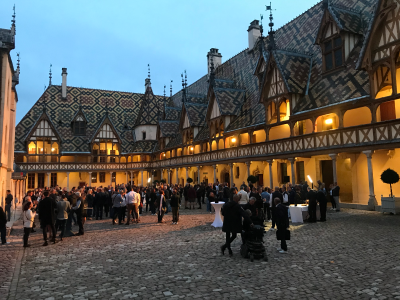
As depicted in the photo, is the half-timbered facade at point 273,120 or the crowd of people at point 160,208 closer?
the crowd of people at point 160,208

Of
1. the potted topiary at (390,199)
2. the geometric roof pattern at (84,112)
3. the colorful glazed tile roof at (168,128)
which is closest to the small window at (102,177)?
the geometric roof pattern at (84,112)

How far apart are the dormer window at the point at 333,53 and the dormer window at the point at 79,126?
35783mm

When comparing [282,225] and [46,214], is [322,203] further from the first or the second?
[46,214]

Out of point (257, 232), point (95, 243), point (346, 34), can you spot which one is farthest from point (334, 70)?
point (95, 243)

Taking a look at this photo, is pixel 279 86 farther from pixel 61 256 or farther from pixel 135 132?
pixel 135 132

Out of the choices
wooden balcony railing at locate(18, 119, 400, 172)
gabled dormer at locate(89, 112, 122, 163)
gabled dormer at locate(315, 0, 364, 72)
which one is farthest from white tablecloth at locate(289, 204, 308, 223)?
gabled dormer at locate(89, 112, 122, 163)

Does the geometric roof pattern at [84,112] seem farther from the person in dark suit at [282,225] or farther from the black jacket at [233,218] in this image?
the person in dark suit at [282,225]

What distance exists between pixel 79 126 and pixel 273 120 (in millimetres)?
32029

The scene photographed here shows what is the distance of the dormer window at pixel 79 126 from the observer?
4572 cm

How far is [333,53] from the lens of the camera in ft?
65.9

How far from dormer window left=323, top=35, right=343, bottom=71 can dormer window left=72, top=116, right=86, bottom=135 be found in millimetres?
35783

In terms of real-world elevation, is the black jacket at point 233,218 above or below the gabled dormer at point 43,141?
below

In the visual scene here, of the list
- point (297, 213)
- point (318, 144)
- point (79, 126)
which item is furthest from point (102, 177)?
point (297, 213)

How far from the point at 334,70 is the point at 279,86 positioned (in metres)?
3.70
